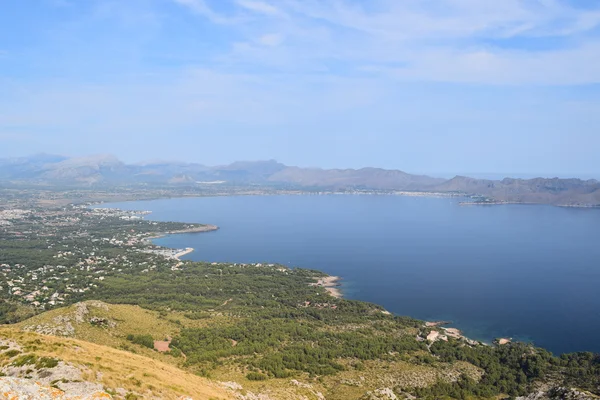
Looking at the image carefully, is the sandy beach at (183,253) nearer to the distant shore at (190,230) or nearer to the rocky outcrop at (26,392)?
the distant shore at (190,230)

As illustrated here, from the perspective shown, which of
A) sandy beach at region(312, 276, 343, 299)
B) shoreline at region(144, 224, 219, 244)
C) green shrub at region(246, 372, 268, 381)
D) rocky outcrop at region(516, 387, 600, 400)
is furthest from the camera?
shoreline at region(144, 224, 219, 244)

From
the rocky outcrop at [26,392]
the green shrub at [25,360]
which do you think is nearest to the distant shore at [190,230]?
the green shrub at [25,360]

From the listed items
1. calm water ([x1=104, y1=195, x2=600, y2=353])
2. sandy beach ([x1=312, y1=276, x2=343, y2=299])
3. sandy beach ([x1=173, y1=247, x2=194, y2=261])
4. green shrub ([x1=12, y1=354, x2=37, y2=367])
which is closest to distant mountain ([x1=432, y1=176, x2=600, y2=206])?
calm water ([x1=104, y1=195, x2=600, y2=353])

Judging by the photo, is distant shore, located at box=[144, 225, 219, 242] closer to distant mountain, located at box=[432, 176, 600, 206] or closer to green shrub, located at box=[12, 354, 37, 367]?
green shrub, located at box=[12, 354, 37, 367]

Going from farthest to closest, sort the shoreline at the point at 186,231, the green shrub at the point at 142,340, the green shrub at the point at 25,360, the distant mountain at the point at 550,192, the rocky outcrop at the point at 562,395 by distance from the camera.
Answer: the distant mountain at the point at 550,192 → the shoreline at the point at 186,231 → the green shrub at the point at 142,340 → the rocky outcrop at the point at 562,395 → the green shrub at the point at 25,360

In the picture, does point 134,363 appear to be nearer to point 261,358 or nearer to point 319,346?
point 261,358
